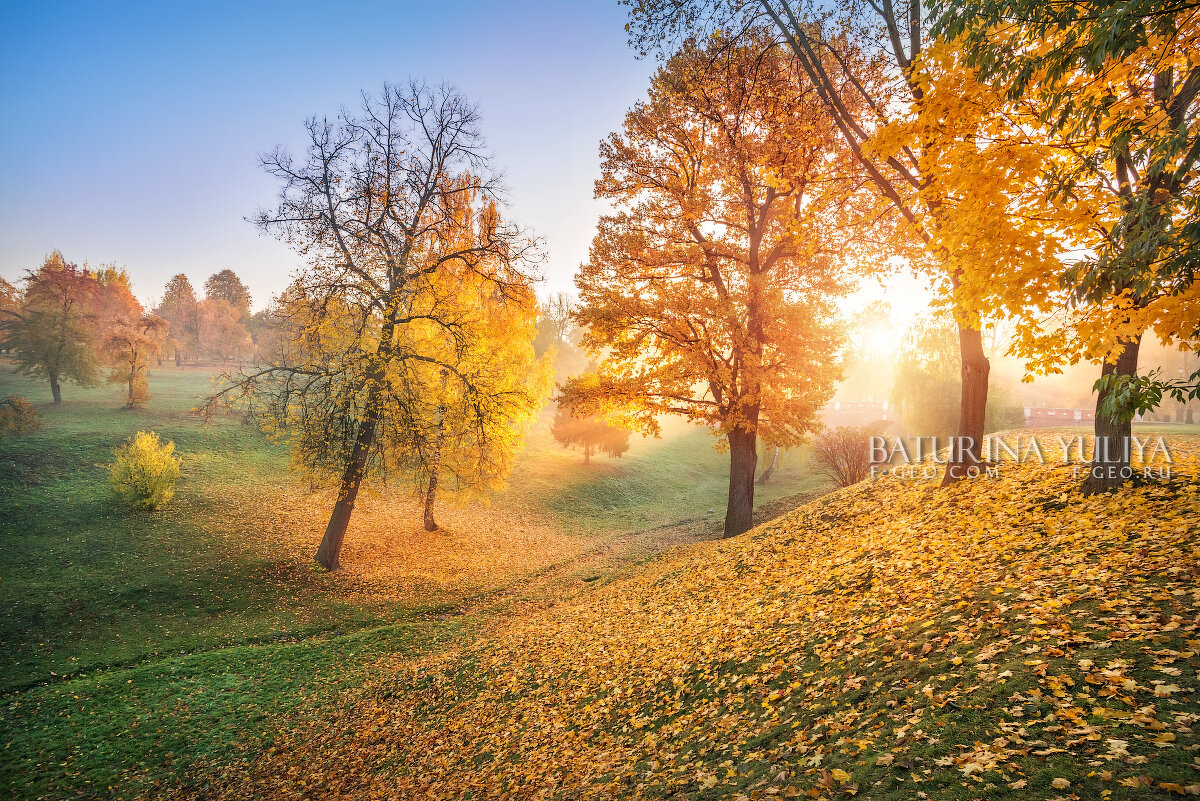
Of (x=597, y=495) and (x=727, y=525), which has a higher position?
(x=727, y=525)

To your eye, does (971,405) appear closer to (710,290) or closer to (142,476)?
(710,290)

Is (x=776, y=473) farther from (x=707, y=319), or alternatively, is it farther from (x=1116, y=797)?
(x=1116, y=797)

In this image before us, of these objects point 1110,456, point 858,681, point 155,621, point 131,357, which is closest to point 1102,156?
point 1110,456

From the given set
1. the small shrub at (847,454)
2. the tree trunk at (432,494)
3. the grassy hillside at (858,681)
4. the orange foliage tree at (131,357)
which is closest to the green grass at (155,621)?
the grassy hillside at (858,681)

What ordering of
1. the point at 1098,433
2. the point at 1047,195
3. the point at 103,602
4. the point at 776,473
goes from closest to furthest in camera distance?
the point at 1047,195 < the point at 1098,433 < the point at 103,602 < the point at 776,473

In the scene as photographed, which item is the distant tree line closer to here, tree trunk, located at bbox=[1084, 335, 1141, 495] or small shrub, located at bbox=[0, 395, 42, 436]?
small shrub, located at bbox=[0, 395, 42, 436]

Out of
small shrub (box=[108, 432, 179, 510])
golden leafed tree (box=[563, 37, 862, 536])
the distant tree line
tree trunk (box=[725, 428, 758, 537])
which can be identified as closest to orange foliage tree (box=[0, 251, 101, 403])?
the distant tree line

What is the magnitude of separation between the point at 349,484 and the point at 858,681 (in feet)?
43.2

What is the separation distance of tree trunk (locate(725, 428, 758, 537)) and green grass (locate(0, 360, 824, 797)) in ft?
24.7

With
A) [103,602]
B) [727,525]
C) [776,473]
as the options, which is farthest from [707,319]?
[776,473]

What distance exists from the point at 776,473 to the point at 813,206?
28.8 meters

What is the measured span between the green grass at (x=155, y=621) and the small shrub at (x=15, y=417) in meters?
0.53

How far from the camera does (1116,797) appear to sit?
2695 millimetres

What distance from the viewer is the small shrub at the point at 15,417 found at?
18.9 meters
